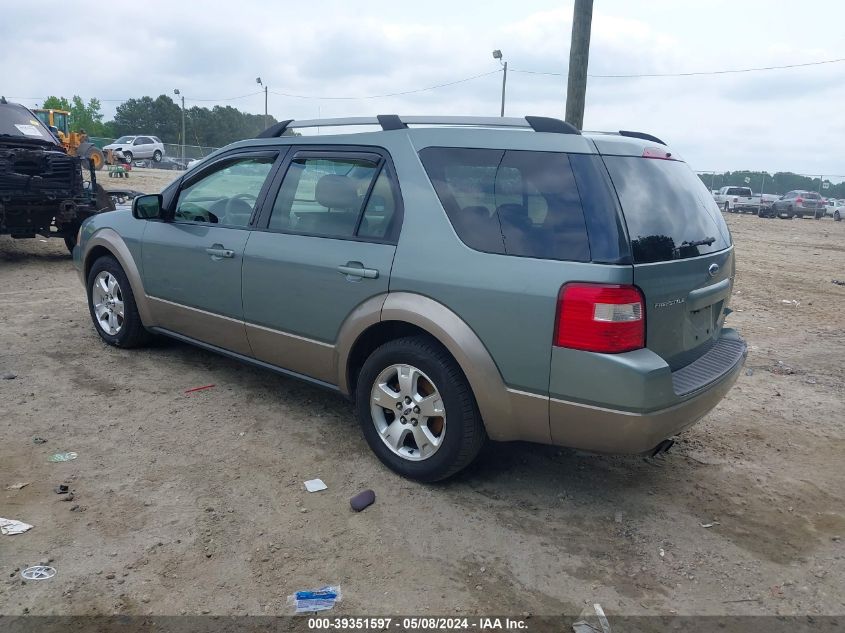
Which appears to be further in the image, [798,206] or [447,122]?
[798,206]

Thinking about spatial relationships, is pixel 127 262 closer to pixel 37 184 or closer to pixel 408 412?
pixel 408 412

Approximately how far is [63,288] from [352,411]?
5.53 m

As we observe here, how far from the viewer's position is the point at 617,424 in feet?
9.86

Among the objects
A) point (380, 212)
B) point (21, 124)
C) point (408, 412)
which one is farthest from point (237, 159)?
point (21, 124)

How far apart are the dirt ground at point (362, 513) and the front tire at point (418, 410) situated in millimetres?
160

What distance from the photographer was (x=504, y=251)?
325 cm

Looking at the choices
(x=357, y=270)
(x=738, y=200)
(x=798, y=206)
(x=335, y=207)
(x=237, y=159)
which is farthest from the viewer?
(x=738, y=200)

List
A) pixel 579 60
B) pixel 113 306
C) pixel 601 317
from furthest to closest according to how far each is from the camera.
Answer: pixel 579 60 → pixel 113 306 → pixel 601 317

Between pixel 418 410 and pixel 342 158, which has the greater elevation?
pixel 342 158

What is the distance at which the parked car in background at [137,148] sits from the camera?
39.7 metres

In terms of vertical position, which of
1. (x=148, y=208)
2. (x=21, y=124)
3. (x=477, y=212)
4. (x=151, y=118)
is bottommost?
(x=148, y=208)

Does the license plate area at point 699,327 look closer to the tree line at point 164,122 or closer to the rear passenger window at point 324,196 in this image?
the rear passenger window at point 324,196

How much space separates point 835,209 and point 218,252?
123ft

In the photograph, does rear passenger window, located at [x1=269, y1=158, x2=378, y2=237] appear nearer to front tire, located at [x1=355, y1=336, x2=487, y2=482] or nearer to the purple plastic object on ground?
front tire, located at [x1=355, y1=336, x2=487, y2=482]
